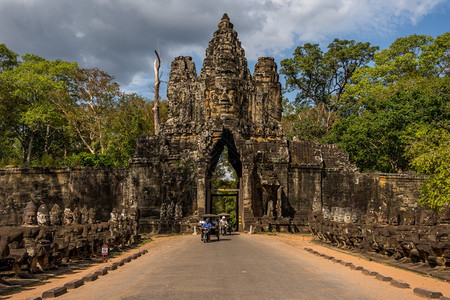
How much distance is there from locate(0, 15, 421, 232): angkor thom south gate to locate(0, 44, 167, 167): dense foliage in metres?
7.36

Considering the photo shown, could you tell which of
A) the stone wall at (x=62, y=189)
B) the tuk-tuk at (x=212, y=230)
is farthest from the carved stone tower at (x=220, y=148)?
the tuk-tuk at (x=212, y=230)

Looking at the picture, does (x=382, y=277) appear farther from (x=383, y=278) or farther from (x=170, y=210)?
(x=170, y=210)

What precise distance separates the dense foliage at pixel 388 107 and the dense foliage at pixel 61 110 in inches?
729

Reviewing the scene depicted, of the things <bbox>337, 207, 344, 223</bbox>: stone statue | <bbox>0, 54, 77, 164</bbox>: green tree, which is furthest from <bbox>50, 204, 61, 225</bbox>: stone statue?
<bbox>0, 54, 77, 164</bbox>: green tree

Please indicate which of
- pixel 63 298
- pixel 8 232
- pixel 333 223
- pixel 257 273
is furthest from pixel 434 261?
pixel 8 232

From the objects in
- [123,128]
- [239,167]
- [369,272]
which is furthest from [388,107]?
[369,272]

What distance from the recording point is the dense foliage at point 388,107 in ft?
85.3

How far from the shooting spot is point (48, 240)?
1268 cm

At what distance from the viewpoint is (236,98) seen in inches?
1373

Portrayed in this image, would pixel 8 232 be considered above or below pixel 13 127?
below

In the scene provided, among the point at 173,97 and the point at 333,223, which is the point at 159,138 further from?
the point at 333,223

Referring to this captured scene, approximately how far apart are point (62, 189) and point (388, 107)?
26918mm

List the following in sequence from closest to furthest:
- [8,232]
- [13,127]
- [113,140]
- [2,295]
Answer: [2,295] → [8,232] → [113,140] → [13,127]

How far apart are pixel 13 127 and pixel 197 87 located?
2198 cm
